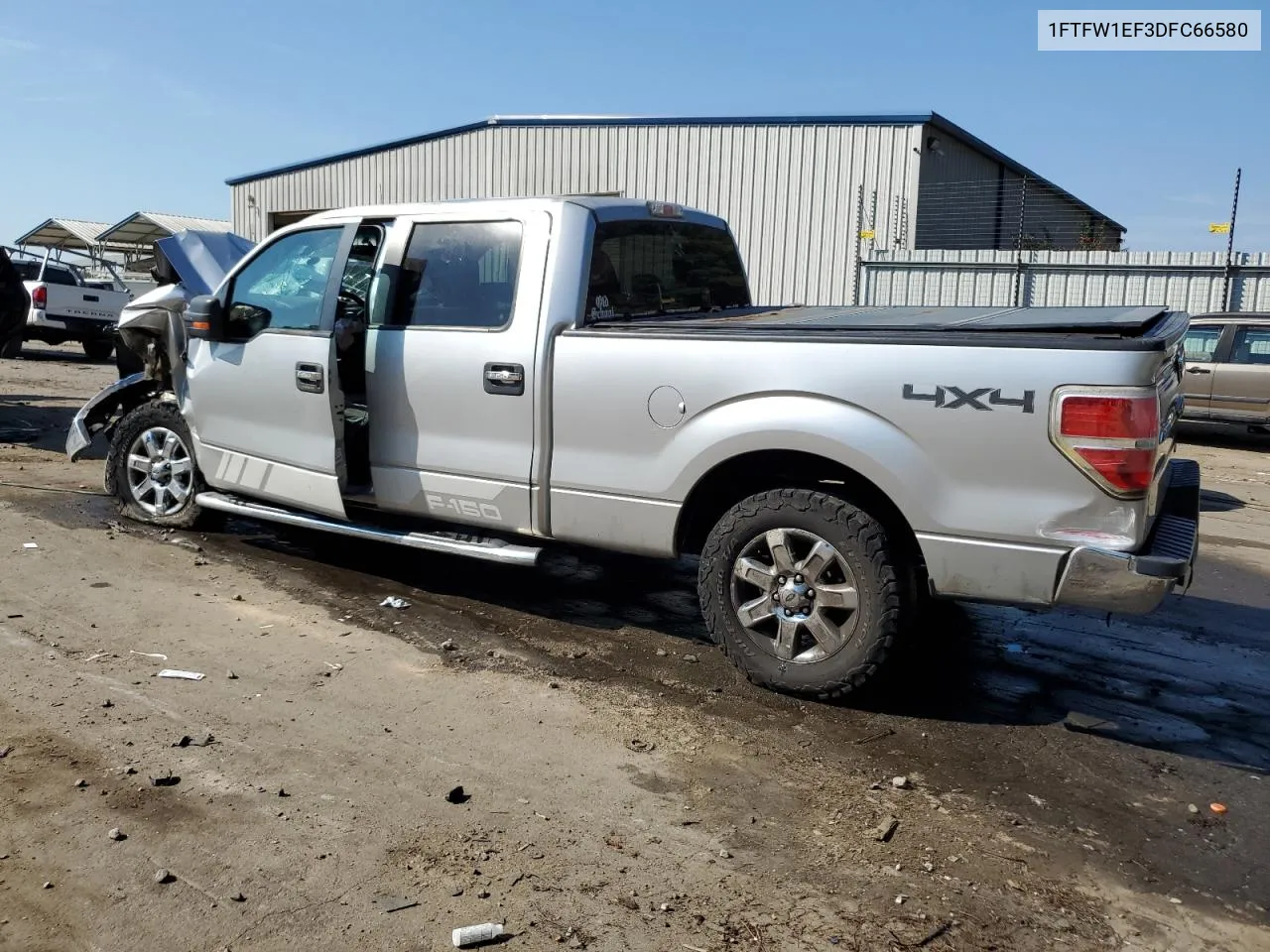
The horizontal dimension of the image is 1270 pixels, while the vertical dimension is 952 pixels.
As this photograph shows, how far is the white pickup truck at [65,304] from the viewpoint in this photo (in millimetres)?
19281

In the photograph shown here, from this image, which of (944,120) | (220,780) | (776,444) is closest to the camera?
(220,780)

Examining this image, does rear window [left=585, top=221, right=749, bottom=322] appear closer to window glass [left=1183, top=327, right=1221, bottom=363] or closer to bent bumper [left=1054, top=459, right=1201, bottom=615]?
bent bumper [left=1054, top=459, right=1201, bottom=615]

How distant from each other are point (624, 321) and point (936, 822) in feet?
8.86

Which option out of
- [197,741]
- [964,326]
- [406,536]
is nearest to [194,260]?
[406,536]

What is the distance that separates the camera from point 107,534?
6980 mm

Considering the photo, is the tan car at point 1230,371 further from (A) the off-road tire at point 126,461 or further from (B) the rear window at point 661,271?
(A) the off-road tire at point 126,461

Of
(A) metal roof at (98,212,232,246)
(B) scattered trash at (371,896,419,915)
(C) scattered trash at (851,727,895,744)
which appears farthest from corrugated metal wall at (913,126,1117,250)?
(A) metal roof at (98,212,232,246)

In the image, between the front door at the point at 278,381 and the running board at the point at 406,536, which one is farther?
the front door at the point at 278,381

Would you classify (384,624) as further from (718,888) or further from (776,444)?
(718,888)

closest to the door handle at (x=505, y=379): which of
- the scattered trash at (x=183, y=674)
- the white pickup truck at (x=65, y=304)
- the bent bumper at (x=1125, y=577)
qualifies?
the scattered trash at (x=183, y=674)

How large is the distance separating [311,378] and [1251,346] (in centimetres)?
1190

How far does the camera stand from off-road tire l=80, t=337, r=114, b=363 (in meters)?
20.7

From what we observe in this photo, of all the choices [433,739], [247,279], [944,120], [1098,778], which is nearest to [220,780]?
[433,739]

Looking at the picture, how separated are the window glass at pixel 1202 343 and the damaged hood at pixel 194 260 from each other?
37.3 feet
